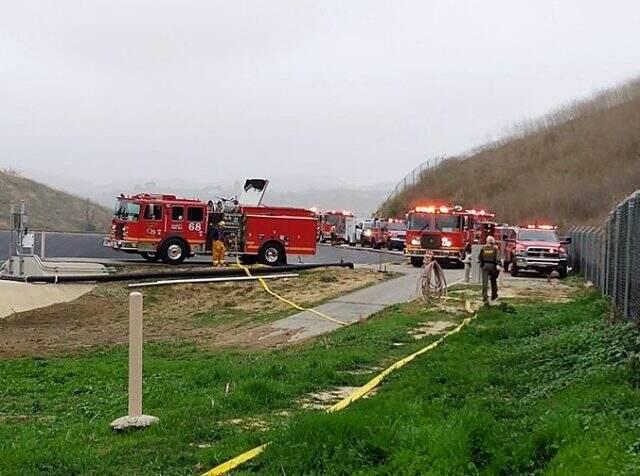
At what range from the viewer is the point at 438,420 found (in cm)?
658

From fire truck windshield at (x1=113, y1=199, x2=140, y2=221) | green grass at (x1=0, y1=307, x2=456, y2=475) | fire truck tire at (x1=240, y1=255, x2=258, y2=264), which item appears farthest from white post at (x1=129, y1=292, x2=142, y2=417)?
fire truck tire at (x1=240, y1=255, x2=258, y2=264)

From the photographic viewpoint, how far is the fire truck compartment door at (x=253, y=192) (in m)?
35.2

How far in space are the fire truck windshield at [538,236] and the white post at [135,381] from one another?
2681 centimetres

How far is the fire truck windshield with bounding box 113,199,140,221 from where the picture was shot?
31359 millimetres

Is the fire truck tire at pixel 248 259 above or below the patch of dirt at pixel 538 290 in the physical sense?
above

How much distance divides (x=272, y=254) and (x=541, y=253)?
10120 mm

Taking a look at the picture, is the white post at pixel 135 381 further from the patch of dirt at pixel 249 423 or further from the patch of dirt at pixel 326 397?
the patch of dirt at pixel 326 397

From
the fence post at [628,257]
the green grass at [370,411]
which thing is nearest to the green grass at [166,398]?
the green grass at [370,411]

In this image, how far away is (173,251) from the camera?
31.6m

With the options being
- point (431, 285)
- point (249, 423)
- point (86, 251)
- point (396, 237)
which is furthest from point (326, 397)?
point (396, 237)

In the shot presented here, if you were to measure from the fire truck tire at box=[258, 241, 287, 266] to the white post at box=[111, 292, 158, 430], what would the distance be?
961 inches

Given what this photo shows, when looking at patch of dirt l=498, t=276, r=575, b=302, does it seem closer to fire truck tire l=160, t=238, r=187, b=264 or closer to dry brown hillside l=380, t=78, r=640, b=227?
fire truck tire l=160, t=238, r=187, b=264

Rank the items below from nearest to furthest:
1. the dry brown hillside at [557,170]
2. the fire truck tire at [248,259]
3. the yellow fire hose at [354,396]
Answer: the yellow fire hose at [354,396]
the fire truck tire at [248,259]
the dry brown hillside at [557,170]

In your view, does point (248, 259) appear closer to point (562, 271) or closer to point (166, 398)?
point (562, 271)
